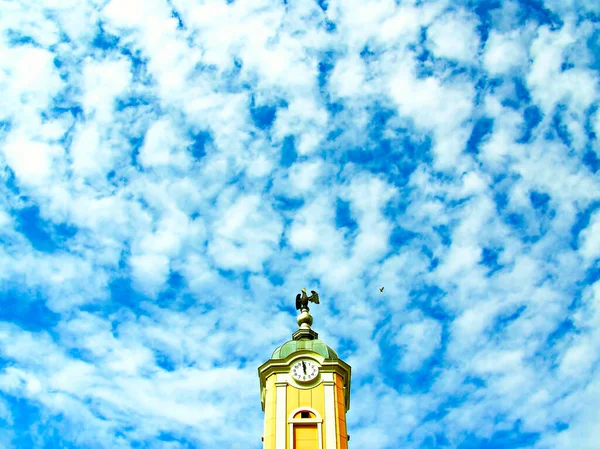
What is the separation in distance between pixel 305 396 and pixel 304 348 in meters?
3.13

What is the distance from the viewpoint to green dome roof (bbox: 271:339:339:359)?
125ft

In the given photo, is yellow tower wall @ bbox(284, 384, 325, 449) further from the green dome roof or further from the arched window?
the green dome roof

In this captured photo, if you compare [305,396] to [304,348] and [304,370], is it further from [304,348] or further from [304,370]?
[304,348]

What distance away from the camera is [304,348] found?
126 ft

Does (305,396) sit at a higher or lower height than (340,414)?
higher

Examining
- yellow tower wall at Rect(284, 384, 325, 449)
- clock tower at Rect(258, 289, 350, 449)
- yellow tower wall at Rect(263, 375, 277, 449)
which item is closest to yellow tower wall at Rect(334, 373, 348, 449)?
clock tower at Rect(258, 289, 350, 449)

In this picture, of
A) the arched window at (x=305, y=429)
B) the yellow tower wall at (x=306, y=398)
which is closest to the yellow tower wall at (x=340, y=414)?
the yellow tower wall at (x=306, y=398)

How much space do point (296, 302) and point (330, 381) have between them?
7728 mm

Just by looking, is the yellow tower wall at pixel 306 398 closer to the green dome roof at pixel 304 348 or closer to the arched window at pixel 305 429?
the arched window at pixel 305 429

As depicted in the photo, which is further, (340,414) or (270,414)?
(340,414)

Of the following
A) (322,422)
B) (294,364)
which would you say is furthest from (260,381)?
(322,422)

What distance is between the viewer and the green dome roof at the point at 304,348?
38031 mm

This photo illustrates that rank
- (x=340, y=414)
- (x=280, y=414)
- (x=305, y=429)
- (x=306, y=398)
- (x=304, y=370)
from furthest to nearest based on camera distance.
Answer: (x=304, y=370) → (x=306, y=398) → (x=340, y=414) → (x=280, y=414) → (x=305, y=429)

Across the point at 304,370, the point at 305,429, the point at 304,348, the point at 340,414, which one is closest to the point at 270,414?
the point at 305,429
